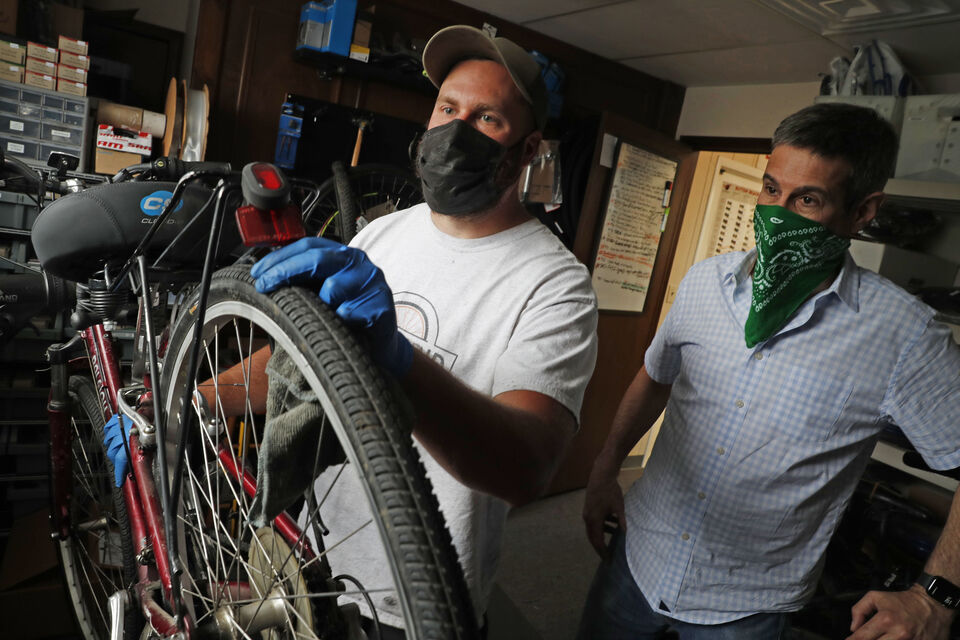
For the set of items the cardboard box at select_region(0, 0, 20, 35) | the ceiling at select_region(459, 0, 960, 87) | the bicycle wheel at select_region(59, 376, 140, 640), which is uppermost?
the ceiling at select_region(459, 0, 960, 87)

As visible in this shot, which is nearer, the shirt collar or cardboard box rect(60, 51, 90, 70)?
Answer: the shirt collar

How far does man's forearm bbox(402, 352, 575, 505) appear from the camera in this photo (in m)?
0.64

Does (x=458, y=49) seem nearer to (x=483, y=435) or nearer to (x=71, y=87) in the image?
(x=483, y=435)

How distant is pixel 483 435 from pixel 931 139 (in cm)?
223

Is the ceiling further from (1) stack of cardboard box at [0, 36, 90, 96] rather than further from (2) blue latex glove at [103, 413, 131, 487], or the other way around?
(2) blue latex glove at [103, 413, 131, 487]

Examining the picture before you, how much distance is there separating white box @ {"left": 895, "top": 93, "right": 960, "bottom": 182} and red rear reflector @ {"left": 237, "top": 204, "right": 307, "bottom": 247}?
2297 millimetres

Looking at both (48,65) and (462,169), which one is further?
(48,65)

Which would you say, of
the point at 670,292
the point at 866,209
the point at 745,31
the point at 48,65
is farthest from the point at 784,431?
the point at 670,292

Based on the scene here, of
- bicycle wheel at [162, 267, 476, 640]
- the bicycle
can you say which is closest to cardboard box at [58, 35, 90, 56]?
the bicycle

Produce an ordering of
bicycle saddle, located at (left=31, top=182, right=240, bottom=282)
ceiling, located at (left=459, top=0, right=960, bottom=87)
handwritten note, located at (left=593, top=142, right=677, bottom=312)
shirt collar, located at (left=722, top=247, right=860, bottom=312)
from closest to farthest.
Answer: bicycle saddle, located at (left=31, top=182, right=240, bottom=282)
shirt collar, located at (left=722, top=247, right=860, bottom=312)
ceiling, located at (left=459, top=0, right=960, bottom=87)
handwritten note, located at (left=593, top=142, right=677, bottom=312)

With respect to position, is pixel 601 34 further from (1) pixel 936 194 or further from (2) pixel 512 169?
(2) pixel 512 169

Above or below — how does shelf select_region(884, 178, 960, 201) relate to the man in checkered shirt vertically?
above

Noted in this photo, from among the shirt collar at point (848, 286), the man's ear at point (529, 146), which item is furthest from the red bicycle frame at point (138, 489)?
the shirt collar at point (848, 286)

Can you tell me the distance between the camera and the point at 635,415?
5.08ft
